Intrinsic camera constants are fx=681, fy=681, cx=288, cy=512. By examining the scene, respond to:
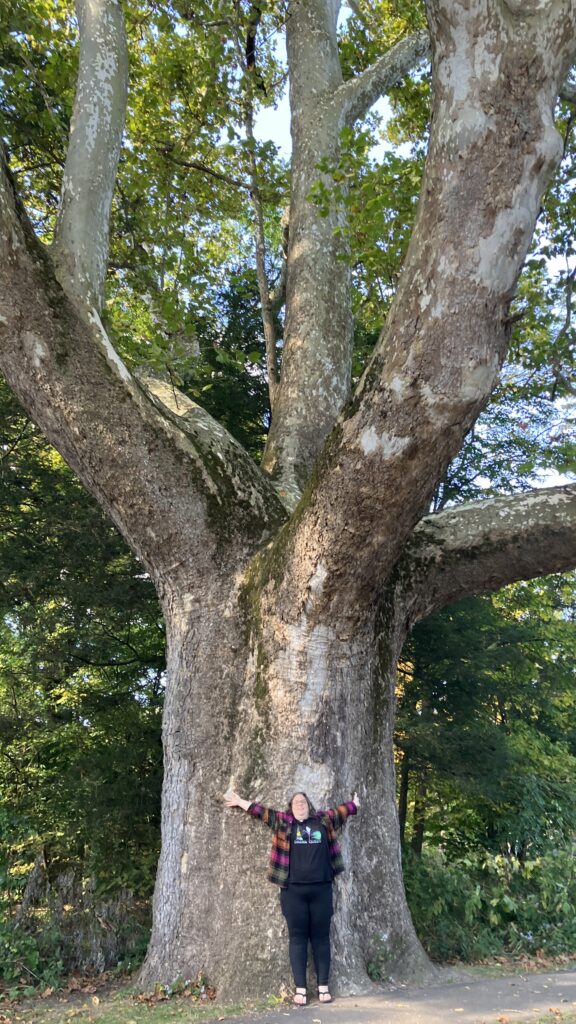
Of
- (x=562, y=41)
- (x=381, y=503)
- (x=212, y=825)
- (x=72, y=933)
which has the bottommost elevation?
(x=72, y=933)

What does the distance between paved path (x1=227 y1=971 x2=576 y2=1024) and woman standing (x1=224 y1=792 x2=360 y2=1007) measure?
0.93ft

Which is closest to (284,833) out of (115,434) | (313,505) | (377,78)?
(313,505)

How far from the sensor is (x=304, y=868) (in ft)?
15.3

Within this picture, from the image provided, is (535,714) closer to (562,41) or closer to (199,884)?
(199,884)

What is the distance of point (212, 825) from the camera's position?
4.94 m

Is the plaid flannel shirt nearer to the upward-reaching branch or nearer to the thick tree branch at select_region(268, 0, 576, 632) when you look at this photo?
the thick tree branch at select_region(268, 0, 576, 632)

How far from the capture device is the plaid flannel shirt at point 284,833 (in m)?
4.70

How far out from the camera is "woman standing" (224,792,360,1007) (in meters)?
4.49

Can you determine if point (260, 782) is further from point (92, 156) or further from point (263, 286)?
point (263, 286)

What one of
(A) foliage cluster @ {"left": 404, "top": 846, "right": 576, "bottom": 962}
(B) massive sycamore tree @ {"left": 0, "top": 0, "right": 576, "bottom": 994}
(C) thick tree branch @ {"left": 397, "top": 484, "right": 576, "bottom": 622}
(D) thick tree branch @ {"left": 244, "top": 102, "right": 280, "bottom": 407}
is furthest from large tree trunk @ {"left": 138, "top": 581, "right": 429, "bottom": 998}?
(D) thick tree branch @ {"left": 244, "top": 102, "right": 280, "bottom": 407}

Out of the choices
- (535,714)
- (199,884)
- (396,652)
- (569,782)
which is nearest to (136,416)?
(396,652)

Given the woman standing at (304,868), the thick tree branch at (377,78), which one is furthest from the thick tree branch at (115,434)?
the thick tree branch at (377,78)

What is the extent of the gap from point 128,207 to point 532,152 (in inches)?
298

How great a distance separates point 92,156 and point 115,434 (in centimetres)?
245
